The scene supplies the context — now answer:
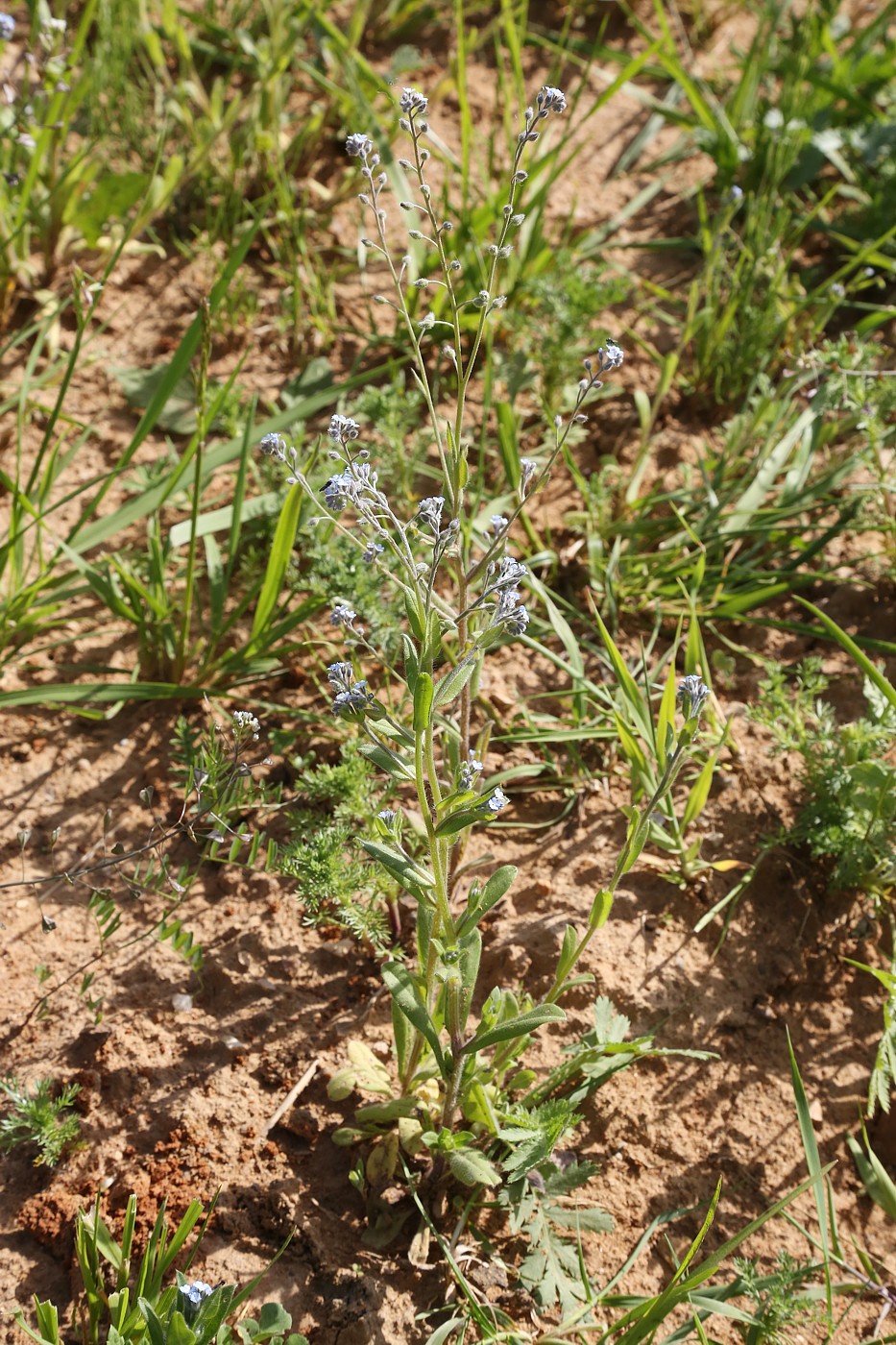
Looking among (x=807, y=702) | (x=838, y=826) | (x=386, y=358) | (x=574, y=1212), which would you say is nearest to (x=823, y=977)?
(x=838, y=826)

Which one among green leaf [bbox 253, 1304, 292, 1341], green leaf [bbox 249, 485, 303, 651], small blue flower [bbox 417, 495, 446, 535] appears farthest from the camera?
green leaf [bbox 249, 485, 303, 651]

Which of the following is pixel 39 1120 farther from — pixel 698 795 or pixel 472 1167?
pixel 698 795

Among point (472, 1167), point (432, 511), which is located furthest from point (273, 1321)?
point (432, 511)

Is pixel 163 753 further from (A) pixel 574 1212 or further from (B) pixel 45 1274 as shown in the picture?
(A) pixel 574 1212

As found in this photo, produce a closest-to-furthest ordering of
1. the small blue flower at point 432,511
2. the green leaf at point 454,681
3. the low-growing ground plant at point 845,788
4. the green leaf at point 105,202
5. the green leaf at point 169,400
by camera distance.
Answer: the small blue flower at point 432,511
the green leaf at point 454,681
the low-growing ground plant at point 845,788
the green leaf at point 169,400
the green leaf at point 105,202

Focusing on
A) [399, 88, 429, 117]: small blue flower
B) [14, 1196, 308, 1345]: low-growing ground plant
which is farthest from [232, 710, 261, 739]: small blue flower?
[399, 88, 429, 117]: small blue flower

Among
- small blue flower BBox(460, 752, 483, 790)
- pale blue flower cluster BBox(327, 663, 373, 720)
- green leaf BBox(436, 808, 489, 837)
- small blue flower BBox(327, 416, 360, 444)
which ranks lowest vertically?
green leaf BBox(436, 808, 489, 837)

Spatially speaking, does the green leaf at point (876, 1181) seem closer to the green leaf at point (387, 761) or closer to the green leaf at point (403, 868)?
the green leaf at point (403, 868)

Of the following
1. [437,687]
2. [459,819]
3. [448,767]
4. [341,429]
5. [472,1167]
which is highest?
[341,429]

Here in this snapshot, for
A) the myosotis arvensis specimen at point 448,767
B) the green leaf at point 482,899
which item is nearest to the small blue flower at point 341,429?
the myosotis arvensis specimen at point 448,767

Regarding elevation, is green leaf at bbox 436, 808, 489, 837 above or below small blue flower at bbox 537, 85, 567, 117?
below

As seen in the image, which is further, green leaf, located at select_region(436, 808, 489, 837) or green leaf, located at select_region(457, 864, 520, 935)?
green leaf, located at select_region(457, 864, 520, 935)

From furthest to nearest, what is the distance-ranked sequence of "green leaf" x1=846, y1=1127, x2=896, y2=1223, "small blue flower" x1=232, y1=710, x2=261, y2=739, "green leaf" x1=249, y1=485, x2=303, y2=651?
"green leaf" x1=249, y1=485, x2=303, y2=651
"green leaf" x1=846, y1=1127, x2=896, y2=1223
"small blue flower" x1=232, y1=710, x2=261, y2=739

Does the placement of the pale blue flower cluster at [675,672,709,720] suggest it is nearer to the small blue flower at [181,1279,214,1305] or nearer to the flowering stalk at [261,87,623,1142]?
the flowering stalk at [261,87,623,1142]
